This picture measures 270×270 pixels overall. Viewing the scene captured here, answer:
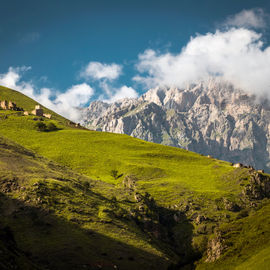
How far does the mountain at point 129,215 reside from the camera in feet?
111

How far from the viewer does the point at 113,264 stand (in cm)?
4194

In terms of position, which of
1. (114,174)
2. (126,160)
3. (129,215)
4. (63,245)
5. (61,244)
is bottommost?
(63,245)

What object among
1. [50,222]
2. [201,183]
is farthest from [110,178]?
[50,222]

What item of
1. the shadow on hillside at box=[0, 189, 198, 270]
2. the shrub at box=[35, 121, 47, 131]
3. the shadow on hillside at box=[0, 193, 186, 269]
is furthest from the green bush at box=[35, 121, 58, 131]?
the shadow on hillside at box=[0, 189, 198, 270]

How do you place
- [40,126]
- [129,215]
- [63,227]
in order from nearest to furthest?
[63,227] → [129,215] → [40,126]

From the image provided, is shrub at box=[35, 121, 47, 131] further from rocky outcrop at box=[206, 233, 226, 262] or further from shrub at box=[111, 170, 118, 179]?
rocky outcrop at box=[206, 233, 226, 262]

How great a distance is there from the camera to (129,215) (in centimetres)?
6162

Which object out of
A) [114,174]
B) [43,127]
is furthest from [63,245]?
[43,127]

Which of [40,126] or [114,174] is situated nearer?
[114,174]

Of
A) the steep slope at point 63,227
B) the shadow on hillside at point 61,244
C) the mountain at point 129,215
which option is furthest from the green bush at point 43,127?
the shadow on hillside at point 61,244

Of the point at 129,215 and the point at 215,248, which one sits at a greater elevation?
the point at 215,248

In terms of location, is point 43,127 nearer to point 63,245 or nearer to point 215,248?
point 63,245

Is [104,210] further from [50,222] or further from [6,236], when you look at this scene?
[6,236]

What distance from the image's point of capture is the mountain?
33812 millimetres
